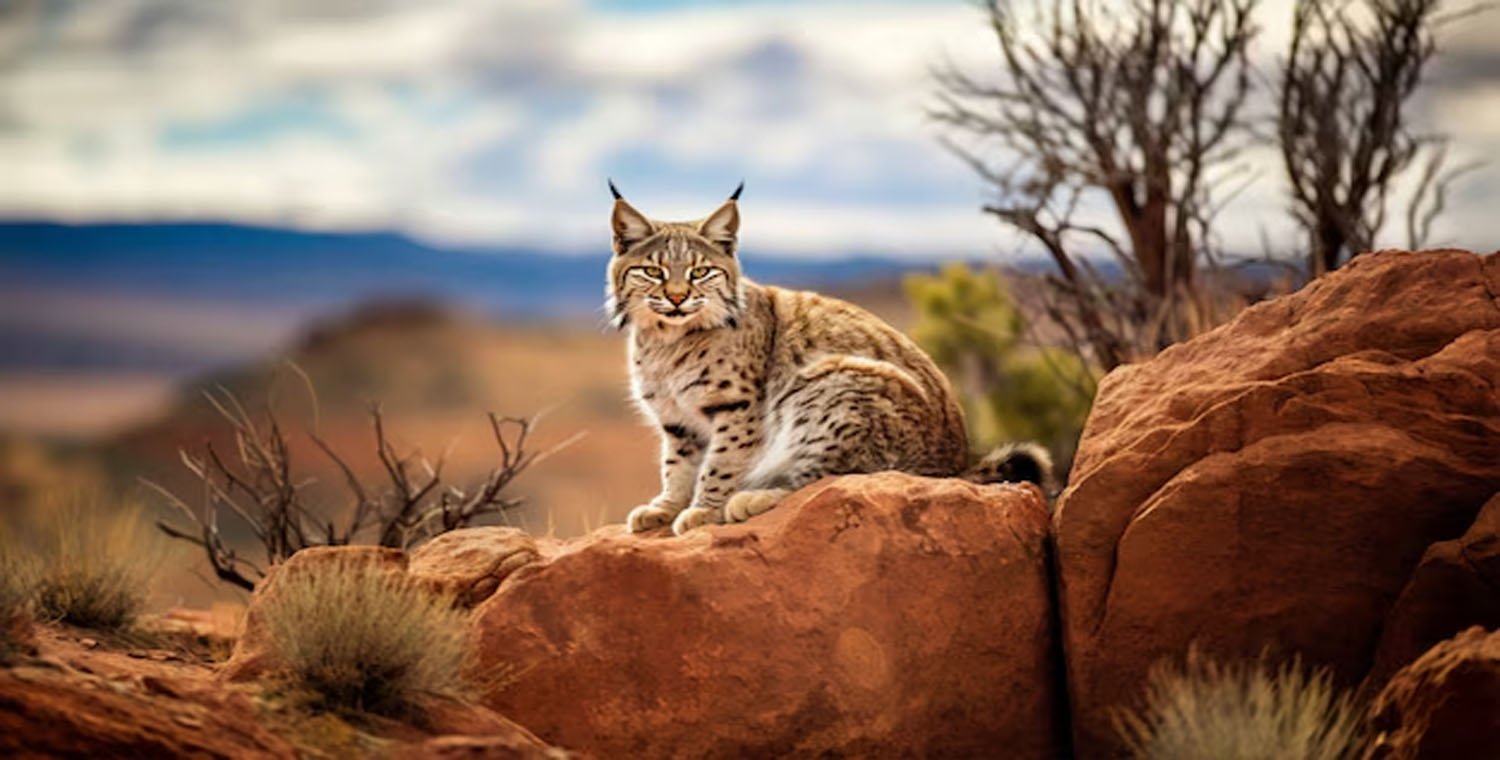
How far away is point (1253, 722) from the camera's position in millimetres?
7531

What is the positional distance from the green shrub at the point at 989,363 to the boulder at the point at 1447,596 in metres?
12.3

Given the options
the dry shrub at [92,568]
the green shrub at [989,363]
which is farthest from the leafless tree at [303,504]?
the green shrub at [989,363]

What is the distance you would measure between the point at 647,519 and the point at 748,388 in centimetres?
92

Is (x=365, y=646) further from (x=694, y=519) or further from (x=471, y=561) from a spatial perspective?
(x=694, y=519)

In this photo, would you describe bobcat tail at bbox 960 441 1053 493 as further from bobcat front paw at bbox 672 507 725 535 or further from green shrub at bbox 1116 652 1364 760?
green shrub at bbox 1116 652 1364 760

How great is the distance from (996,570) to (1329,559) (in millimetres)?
1594

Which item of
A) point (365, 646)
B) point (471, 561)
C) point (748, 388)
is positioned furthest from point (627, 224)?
point (365, 646)

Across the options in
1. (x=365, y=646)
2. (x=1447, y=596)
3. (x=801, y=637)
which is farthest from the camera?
(x=801, y=637)

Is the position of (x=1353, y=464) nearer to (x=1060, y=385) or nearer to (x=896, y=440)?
(x=896, y=440)

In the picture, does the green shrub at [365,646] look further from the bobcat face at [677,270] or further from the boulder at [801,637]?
the bobcat face at [677,270]

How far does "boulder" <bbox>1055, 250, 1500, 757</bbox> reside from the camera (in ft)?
27.8

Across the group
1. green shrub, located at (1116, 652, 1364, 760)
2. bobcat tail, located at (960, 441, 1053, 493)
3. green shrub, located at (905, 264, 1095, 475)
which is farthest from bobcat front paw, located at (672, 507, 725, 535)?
green shrub, located at (905, 264, 1095, 475)

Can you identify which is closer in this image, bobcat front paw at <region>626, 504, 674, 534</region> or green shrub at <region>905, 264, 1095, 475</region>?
bobcat front paw at <region>626, 504, 674, 534</region>

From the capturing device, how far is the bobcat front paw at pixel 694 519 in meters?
9.60
